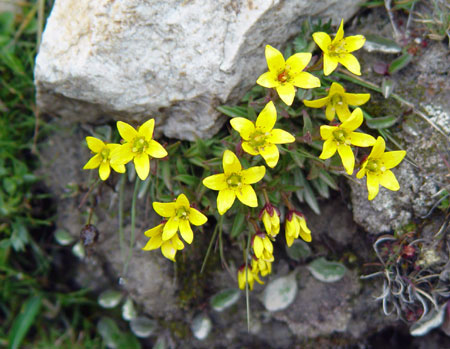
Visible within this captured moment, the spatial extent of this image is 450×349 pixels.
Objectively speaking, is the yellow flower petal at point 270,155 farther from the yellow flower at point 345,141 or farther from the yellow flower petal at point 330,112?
the yellow flower petal at point 330,112

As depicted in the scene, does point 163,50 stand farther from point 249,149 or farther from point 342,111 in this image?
point 342,111

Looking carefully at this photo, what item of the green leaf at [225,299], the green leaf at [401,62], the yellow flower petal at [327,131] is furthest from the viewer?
the green leaf at [225,299]

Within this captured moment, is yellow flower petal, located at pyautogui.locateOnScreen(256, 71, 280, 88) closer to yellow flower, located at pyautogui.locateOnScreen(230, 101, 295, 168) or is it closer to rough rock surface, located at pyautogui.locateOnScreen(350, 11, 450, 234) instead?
yellow flower, located at pyautogui.locateOnScreen(230, 101, 295, 168)

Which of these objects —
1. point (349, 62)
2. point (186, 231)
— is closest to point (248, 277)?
point (186, 231)

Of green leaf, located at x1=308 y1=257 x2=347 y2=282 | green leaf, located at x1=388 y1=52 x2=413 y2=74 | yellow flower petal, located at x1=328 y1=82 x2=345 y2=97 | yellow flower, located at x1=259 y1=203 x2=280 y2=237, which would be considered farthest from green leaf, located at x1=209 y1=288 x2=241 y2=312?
green leaf, located at x1=388 y1=52 x2=413 y2=74

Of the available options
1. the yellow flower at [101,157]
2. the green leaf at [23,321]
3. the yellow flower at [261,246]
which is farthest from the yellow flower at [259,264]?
the green leaf at [23,321]

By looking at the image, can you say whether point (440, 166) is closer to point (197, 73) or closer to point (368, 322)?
point (368, 322)
